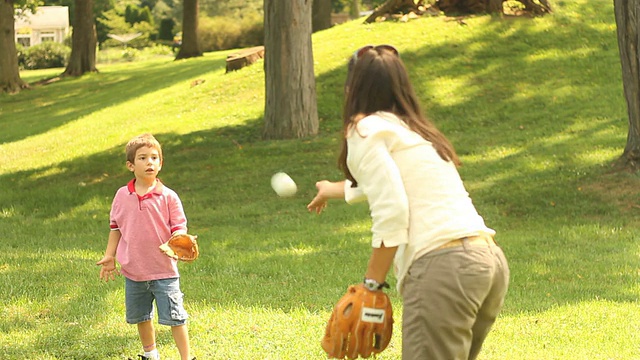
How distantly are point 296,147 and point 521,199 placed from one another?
16.2 ft

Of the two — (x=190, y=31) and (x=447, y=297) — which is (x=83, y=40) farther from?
(x=447, y=297)

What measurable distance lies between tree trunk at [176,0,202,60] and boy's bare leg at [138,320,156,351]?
32175 millimetres

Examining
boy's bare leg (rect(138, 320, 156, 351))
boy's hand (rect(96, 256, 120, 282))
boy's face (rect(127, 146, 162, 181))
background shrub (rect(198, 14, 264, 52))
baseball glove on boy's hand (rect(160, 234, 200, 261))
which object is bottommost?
background shrub (rect(198, 14, 264, 52))

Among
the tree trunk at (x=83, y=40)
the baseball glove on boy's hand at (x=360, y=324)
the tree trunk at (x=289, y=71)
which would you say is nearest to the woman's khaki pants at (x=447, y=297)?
the baseball glove on boy's hand at (x=360, y=324)

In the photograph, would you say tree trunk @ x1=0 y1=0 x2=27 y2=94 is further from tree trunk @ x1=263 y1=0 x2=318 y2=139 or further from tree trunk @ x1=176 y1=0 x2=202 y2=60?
tree trunk @ x1=263 y1=0 x2=318 y2=139

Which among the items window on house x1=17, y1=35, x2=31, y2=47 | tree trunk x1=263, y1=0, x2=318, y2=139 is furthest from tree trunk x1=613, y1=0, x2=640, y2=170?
window on house x1=17, y1=35, x2=31, y2=47

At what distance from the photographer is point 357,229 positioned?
11.1 meters

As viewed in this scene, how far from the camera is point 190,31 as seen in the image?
37188mm

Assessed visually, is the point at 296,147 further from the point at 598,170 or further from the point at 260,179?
the point at 598,170

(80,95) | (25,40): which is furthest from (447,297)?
(25,40)

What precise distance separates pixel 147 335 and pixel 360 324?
2.31 metres

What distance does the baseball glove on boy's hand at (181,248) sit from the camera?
528cm

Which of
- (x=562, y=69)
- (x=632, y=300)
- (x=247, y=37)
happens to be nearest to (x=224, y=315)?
(x=632, y=300)

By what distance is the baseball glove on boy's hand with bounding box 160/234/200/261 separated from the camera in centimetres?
528
